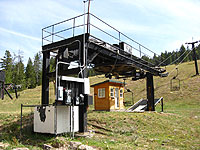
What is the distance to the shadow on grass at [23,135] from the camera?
9.30m

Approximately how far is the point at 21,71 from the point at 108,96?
182 ft

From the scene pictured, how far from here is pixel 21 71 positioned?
67375 millimetres

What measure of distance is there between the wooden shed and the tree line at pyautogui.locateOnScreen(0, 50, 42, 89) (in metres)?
46.9

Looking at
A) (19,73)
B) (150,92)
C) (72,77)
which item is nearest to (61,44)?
(72,77)

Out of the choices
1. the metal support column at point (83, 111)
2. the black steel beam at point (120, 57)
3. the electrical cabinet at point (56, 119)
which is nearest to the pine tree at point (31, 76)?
the black steel beam at point (120, 57)

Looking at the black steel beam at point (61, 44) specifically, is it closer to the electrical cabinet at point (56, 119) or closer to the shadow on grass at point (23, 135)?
the electrical cabinet at point (56, 119)

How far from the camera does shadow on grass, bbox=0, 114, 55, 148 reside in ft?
30.5

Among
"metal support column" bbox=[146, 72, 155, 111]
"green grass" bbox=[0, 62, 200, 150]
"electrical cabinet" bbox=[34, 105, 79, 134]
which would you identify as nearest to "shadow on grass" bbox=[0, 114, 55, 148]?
"green grass" bbox=[0, 62, 200, 150]

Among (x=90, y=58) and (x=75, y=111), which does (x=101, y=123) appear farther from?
(x=90, y=58)

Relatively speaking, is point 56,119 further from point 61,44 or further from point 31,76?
point 31,76

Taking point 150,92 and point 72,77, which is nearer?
point 72,77

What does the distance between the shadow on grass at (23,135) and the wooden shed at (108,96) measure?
817 cm

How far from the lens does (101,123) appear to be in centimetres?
1297

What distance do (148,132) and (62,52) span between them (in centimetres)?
716
